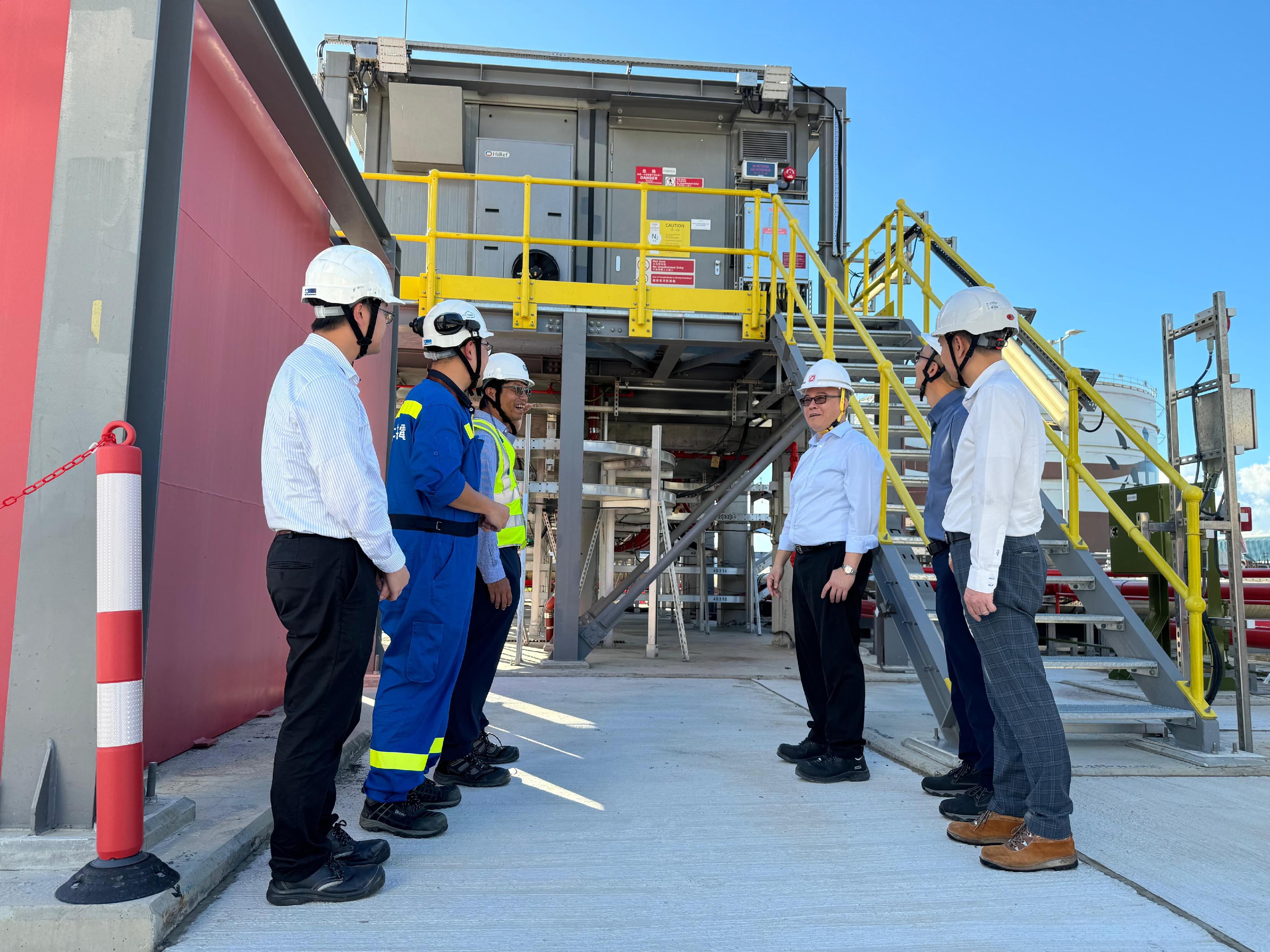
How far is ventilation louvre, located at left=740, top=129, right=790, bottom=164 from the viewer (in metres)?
9.91

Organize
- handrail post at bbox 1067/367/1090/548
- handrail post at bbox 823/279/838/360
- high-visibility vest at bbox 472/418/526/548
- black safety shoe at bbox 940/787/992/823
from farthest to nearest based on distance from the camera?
handrail post at bbox 823/279/838/360
handrail post at bbox 1067/367/1090/548
high-visibility vest at bbox 472/418/526/548
black safety shoe at bbox 940/787/992/823

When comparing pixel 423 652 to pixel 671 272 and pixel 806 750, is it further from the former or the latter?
pixel 671 272

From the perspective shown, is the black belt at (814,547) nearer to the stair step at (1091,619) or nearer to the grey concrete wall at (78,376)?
the stair step at (1091,619)

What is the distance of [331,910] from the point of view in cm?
236

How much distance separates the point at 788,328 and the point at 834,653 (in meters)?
3.98

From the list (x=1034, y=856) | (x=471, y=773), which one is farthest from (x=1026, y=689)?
(x=471, y=773)

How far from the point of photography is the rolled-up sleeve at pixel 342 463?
2385mm

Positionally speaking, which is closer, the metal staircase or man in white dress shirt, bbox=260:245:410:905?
man in white dress shirt, bbox=260:245:410:905

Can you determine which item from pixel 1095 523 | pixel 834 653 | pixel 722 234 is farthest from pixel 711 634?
pixel 1095 523

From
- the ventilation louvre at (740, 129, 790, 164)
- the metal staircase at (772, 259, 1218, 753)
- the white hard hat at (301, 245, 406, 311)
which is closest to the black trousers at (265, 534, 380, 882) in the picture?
the white hard hat at (301, 245, 406, 311)

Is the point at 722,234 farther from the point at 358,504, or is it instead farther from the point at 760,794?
the point at 358,504

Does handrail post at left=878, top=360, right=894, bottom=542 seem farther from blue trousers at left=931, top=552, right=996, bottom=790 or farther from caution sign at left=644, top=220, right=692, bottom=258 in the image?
caution sign at left=644, top=220, right=692, bottom=258

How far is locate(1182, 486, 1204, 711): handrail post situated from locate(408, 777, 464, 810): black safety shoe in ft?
12.0

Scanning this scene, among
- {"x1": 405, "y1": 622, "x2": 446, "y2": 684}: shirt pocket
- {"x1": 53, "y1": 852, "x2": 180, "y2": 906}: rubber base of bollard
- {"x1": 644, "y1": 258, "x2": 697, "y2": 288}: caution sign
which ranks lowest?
{"x1": 53, "y1": 852, "x2": 180, "y2": 906}: rubber base of bollard
